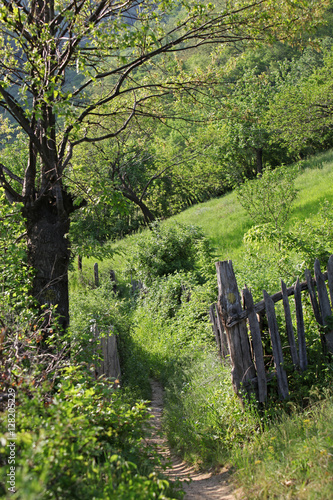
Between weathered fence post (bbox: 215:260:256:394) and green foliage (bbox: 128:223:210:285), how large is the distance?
23.7 feet

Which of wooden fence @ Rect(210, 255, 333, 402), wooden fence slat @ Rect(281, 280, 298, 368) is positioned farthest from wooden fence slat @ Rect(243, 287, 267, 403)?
wooden fence slat @ Rect(281, 280, 298, 368)

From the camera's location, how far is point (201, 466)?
412 cm

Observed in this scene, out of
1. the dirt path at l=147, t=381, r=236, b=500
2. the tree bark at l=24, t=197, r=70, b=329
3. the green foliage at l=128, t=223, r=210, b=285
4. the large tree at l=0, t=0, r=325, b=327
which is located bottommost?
the dirt path at l=147, t=381, r=236, b=500

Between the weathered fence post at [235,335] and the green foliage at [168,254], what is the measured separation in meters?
7.22

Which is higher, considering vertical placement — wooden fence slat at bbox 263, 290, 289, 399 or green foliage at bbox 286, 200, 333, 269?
green foliage at bbox 286, 200, 333, 269

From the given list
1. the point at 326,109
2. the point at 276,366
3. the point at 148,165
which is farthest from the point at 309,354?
the point at 148,165

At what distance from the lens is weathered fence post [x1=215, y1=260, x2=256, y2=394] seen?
4.40m

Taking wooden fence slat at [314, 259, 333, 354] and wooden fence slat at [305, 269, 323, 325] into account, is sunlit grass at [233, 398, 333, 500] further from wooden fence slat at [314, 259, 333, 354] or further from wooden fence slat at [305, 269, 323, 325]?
wooden fence slat at [305, 269, 323, 325]

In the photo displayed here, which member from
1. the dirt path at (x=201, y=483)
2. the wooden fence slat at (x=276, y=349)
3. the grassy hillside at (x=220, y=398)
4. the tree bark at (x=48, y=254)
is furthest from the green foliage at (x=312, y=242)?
the tree bark at (x=48, y=254)

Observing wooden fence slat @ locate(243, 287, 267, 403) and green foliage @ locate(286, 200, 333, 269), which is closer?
wooden fence slat @ locate(243, 287, 267, 403)

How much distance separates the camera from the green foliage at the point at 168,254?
11.9 meters

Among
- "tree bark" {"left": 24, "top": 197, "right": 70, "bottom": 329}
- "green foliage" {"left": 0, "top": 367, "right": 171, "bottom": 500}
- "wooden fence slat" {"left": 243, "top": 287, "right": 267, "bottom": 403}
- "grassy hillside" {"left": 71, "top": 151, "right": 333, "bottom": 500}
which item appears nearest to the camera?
"green foliage" {"left": 0, "top": 367, "right": 171, "bottom": 500}

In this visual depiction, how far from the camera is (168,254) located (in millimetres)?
12133

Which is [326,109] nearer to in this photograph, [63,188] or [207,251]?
[207,251]
